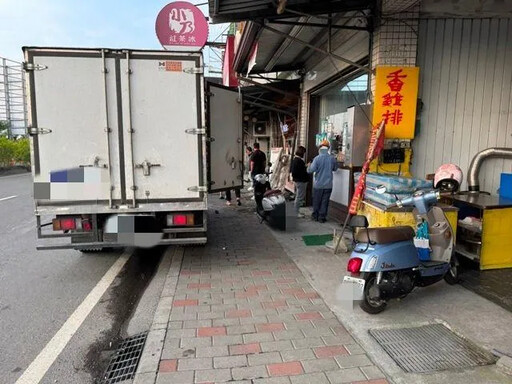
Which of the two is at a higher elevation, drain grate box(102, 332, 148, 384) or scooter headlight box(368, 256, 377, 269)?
scooter headlight box(368, 256, 377, 269)

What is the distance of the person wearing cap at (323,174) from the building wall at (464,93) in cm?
180

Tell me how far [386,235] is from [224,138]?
3.27 metres

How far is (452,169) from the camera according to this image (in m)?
5.97

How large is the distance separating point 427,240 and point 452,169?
2.15 metres

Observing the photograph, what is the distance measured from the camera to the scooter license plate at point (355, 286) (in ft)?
12.4

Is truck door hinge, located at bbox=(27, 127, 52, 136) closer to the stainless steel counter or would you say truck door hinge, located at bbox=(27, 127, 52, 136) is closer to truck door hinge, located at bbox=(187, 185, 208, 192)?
truck door hinge, located at bbox=(187, 185, 208, 192)

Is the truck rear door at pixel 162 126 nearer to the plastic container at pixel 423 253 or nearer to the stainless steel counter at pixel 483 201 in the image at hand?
the plastic container at pixel 423 253

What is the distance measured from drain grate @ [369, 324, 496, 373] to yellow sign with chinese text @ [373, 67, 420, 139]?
3618 millimetres

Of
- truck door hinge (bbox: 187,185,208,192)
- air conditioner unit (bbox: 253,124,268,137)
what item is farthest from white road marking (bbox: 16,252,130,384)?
air conditioner unit (bbox: 253,124,268,137)

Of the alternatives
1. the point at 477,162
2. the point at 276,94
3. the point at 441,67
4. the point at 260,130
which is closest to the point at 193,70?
the point at 441,67

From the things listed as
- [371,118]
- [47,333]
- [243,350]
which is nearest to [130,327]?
[47,333]

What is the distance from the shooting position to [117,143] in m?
4.83

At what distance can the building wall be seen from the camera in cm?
638

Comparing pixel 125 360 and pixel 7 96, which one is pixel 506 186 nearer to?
pixel 125 360
